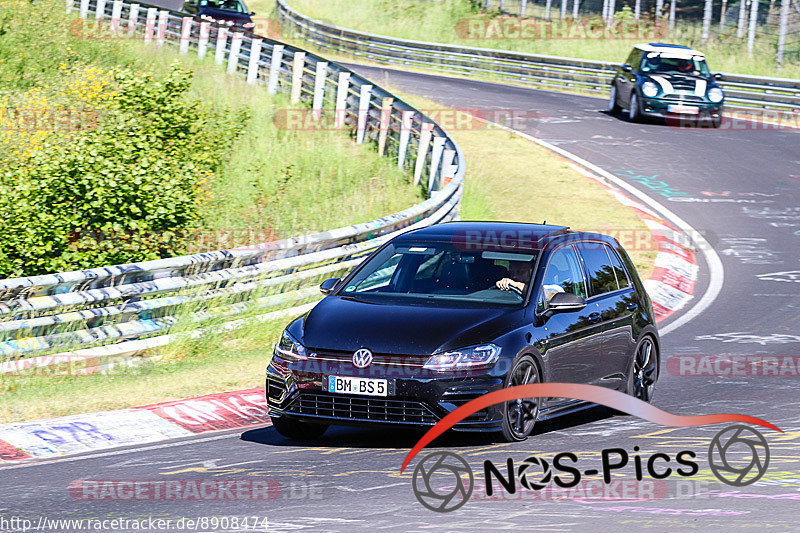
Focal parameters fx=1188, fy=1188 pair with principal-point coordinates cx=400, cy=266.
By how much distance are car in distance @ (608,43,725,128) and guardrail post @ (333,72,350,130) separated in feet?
25.5

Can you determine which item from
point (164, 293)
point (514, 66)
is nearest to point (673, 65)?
point (514, 66)

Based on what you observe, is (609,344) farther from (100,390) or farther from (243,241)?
(243,241)

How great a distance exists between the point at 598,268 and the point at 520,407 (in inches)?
77.3

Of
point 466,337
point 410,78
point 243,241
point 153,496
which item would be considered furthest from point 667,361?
point 410,78

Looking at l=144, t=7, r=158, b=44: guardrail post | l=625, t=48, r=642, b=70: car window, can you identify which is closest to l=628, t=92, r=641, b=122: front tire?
l=625, t=48, r=642, b=70: car window

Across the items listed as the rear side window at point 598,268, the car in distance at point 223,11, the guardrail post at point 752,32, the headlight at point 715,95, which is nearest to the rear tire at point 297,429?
the rear side window at point 598,268

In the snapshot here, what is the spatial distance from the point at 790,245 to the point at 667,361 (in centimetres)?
837

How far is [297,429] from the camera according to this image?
8750 millimetres

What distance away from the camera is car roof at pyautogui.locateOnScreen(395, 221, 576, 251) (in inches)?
370

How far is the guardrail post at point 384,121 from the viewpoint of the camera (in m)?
23.7

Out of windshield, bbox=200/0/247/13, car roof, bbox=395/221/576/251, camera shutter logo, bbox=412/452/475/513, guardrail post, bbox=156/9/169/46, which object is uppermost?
windshield, bbox=200/0/247/13

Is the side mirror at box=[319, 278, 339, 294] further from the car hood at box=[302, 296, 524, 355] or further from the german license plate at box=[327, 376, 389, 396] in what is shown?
the german license plate at box=[327, 376, 389, 396]

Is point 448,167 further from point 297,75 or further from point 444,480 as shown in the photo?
point 444,480

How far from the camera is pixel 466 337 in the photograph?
26.8ft
